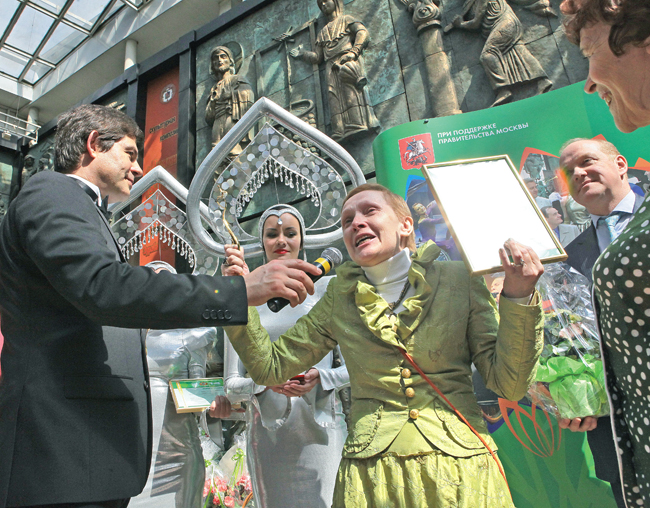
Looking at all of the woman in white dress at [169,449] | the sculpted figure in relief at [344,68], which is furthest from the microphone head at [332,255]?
the sculpted figure in relief at [344,68]

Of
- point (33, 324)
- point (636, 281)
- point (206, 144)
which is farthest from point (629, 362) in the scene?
point (206, 144)

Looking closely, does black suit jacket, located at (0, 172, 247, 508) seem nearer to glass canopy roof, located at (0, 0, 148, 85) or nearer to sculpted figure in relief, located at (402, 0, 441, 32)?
sculpted figure in relief, located at (402, 0, 441, 32)

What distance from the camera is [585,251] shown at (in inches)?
88.4

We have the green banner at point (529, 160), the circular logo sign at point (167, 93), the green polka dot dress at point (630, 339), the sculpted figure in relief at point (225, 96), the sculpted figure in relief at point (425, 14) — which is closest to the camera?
the green polka dot dress at point (630, 339)

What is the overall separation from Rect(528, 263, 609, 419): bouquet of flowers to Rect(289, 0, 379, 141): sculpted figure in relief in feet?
11.9

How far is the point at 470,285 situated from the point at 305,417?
4.05ft

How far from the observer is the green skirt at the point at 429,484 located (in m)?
1.10

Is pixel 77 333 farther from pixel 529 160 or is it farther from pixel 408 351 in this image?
pixel 529 160

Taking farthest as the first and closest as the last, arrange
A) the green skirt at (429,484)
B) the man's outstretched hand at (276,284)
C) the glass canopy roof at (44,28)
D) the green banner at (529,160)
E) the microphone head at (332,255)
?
the glass canopy roof at (44,28), the green banner at (529,160), the microphone head at (332,255), the man's outstretched hand at (276,284), the green skirt at (429,484)

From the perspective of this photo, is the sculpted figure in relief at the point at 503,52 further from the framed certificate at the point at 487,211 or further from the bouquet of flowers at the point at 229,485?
the bouquet of flowers at the point at 229,485

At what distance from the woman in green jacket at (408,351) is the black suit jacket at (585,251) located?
3.65 feet

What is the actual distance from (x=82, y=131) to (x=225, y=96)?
545 centimetres

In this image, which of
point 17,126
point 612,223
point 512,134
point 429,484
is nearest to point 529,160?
point 512,134

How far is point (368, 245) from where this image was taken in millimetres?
1468
